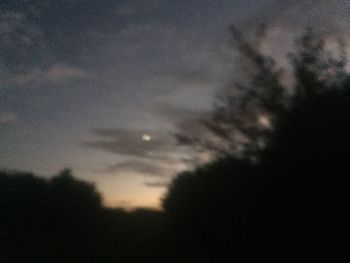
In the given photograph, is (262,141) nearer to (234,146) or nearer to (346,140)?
(234,146)

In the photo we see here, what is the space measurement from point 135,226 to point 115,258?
22944 mm

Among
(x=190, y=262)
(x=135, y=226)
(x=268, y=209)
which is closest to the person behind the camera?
(x=268, y=209)

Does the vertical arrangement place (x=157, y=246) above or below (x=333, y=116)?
below

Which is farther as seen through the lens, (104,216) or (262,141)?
(104,216)

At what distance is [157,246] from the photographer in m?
35.6

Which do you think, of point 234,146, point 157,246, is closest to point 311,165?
point 234,146

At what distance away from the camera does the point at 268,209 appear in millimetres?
20953

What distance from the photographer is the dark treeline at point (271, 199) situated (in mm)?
18031

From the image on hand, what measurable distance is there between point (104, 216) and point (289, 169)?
40.5 m

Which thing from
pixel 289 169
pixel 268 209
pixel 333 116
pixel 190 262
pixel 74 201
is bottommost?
pixel 190 262

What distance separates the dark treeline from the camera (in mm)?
18031

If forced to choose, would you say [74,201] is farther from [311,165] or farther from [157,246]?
[311,165]

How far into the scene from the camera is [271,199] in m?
20.7

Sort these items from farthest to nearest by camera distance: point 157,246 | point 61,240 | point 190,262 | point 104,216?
point 104,216, point 61,240, point 157,246, point 190,262
